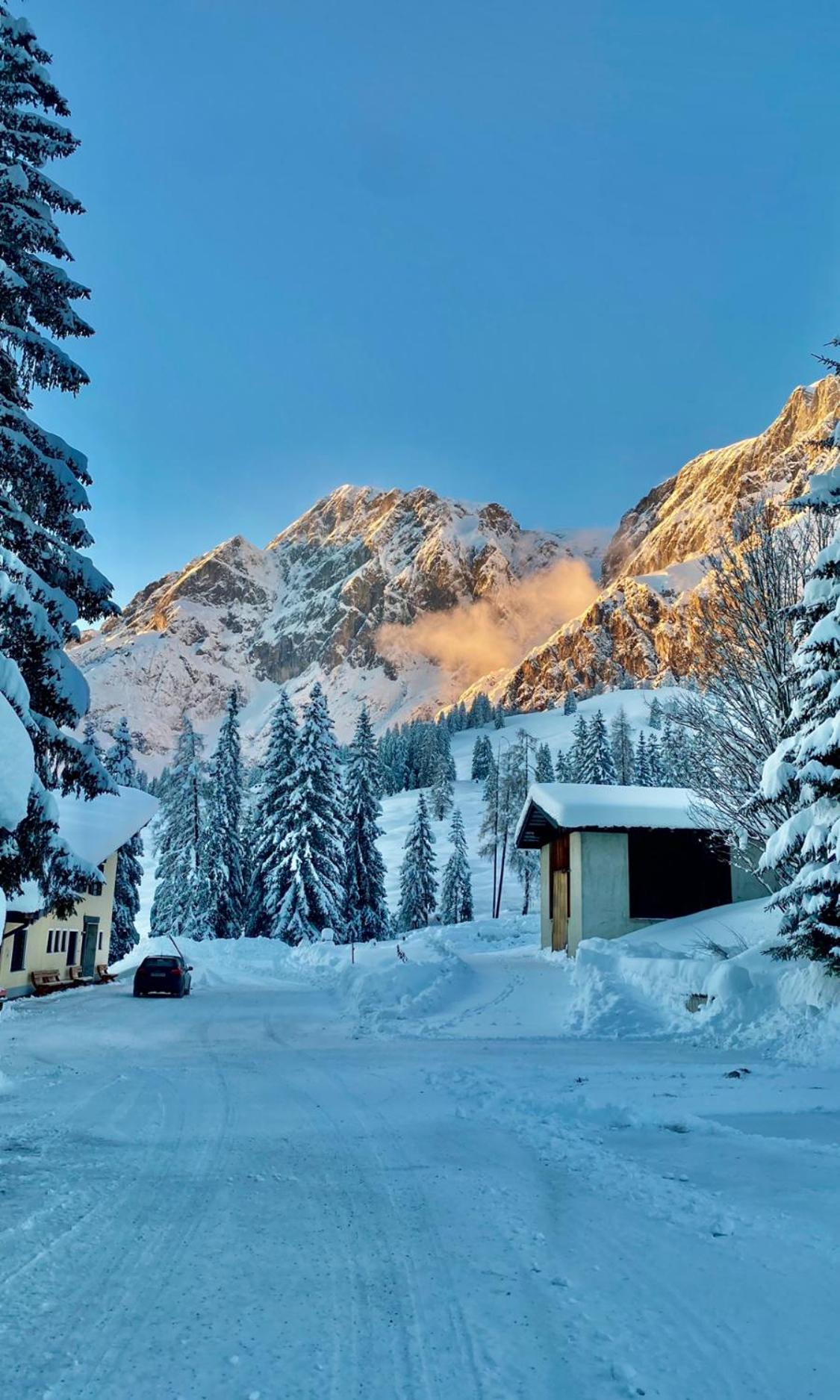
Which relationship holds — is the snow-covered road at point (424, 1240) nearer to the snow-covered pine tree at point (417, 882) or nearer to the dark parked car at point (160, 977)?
the dark parked car at point (160, 977)

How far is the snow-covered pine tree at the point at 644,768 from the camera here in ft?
292

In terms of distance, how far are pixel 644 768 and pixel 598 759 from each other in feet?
59.8

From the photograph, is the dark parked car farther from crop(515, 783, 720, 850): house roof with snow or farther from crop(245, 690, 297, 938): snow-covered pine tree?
crop(245, 690, 297, 938): snow-covered pine tree

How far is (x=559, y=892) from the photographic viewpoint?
29797 mm

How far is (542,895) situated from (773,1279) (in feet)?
94.4

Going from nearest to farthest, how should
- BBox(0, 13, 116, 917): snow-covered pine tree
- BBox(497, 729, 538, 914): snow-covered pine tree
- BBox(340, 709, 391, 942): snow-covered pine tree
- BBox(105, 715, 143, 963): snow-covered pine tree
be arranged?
1. BBox(0, 13, 116, 917): snow-covered pine tree
2. BBox(105, 715, 143, 963): snow-covered pine tree
3. BBox(340, 709, 391, 942): snow-covered pine tree
4. BBox(497, 729, 538, 914): snow-covered pine tree

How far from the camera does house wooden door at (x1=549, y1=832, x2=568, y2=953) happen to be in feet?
94.2

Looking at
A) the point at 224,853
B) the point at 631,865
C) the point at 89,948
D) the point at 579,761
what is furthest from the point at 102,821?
the point at 579,761

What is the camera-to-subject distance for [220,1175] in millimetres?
6547

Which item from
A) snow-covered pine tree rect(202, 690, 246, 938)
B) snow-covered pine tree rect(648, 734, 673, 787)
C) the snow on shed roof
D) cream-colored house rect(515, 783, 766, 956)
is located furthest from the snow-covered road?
snow-covered pine tree rect(648, 734, 673, 787)

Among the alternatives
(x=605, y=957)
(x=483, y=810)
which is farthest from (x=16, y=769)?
(x=483, y=810)

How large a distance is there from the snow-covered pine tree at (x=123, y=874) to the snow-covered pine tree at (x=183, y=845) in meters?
6.57

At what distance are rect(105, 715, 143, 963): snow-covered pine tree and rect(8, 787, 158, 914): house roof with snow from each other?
19.6 feet

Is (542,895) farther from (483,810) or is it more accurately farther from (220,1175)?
(483,810)
